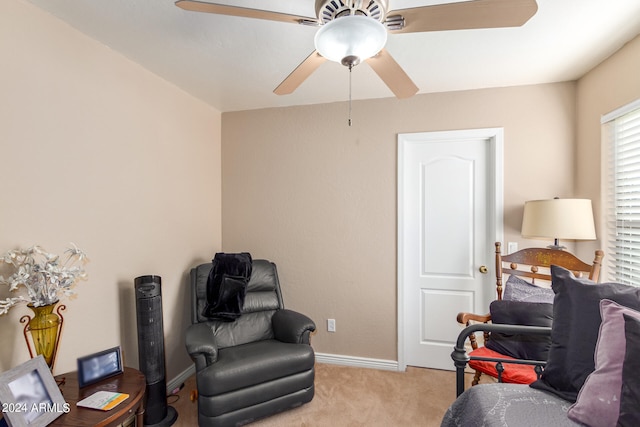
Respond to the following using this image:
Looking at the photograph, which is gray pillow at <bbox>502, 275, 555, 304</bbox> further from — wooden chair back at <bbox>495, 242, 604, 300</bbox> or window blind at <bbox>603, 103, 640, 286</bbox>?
window blind at <bbox>603, 103, 640, 286</bbox>

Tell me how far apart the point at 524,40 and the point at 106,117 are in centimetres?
264

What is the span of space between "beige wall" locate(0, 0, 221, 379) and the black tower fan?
192 mm

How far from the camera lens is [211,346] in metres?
2.04

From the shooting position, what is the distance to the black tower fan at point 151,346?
2.00 metres

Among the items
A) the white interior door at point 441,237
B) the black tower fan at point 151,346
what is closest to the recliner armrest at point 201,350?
the black tower fan at point 151,346

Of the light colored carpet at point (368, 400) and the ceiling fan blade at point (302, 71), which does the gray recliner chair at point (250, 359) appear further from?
the ceiling fan blade at point (302, 71)

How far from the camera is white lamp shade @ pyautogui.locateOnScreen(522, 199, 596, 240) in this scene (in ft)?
6.73

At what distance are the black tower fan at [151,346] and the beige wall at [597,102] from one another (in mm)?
3108

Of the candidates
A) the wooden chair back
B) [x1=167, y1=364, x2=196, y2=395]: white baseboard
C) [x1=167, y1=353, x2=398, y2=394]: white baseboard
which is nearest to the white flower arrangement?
[x1=167, y1=364, x2=196, y2=395]: white baseboard

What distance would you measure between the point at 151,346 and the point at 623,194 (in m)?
3.21

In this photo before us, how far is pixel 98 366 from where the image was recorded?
1586 millimetres

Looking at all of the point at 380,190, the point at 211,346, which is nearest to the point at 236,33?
the point at 380,190

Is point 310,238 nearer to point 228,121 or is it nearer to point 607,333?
point 228,121

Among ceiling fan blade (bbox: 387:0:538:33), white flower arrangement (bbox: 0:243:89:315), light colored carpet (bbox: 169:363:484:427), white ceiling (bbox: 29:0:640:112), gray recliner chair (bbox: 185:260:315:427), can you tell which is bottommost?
light colored carpet (bbox: 169:363:484:427)
